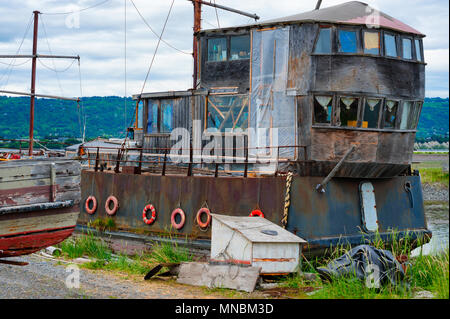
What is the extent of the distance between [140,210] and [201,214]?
2.68 metres

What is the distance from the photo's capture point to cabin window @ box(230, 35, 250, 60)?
16.8 metres

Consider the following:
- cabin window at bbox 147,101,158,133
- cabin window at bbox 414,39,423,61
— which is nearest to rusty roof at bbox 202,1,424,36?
cabin window at bbox 414,39,423,61

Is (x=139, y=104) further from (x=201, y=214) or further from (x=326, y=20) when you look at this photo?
(x=326, y=20)

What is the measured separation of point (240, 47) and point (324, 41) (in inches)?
117

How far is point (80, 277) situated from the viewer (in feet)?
41.5

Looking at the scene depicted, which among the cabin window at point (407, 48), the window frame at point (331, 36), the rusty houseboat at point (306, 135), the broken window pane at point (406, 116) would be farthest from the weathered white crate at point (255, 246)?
the cabin window at point (407, 48)

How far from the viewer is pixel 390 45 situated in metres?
15.6

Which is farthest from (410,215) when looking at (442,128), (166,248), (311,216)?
(442,128)

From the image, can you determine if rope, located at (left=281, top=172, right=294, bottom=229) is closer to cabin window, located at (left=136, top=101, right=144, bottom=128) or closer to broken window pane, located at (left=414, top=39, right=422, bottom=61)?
broken window pane, located at (left=414, top=39, right=422, bottom=61)

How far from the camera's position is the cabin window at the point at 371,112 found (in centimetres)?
1506

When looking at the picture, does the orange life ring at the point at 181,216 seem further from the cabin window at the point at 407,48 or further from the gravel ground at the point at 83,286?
the cabin window at the point at 407,48

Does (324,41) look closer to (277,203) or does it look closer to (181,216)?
(277,203)

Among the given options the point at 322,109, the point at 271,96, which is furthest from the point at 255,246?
the point at 271,96

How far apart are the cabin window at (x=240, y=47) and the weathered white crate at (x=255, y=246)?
6057 mm
